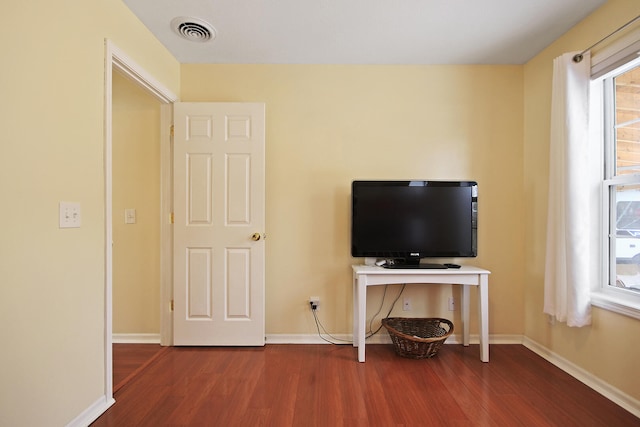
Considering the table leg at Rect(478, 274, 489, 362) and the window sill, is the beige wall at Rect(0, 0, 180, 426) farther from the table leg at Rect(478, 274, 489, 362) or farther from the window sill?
the window sill

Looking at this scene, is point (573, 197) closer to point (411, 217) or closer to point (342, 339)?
point (411, 217)

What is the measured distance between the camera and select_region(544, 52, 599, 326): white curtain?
1.93 metres

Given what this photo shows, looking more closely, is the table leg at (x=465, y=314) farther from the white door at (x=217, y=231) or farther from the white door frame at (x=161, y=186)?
the white door frame at (x=161, y=186)

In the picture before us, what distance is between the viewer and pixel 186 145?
2496 mm

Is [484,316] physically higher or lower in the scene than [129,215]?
lower

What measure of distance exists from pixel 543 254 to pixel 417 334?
1221 millimetres

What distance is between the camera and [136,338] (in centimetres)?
262

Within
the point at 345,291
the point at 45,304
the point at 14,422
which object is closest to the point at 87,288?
the point at 45,304

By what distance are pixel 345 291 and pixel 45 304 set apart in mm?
1994

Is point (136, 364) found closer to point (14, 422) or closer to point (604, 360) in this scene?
point (14, 422)

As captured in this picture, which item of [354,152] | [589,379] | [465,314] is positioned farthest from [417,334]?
[354,152]

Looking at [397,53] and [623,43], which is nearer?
[623,43]

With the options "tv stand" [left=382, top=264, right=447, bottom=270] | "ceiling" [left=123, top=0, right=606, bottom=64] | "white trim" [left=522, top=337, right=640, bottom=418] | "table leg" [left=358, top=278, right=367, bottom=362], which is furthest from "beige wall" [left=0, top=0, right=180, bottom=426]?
"white trim" [left=522, top=337, right=640, bottom=418]

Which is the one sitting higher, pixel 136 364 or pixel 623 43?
pixel 623 43
